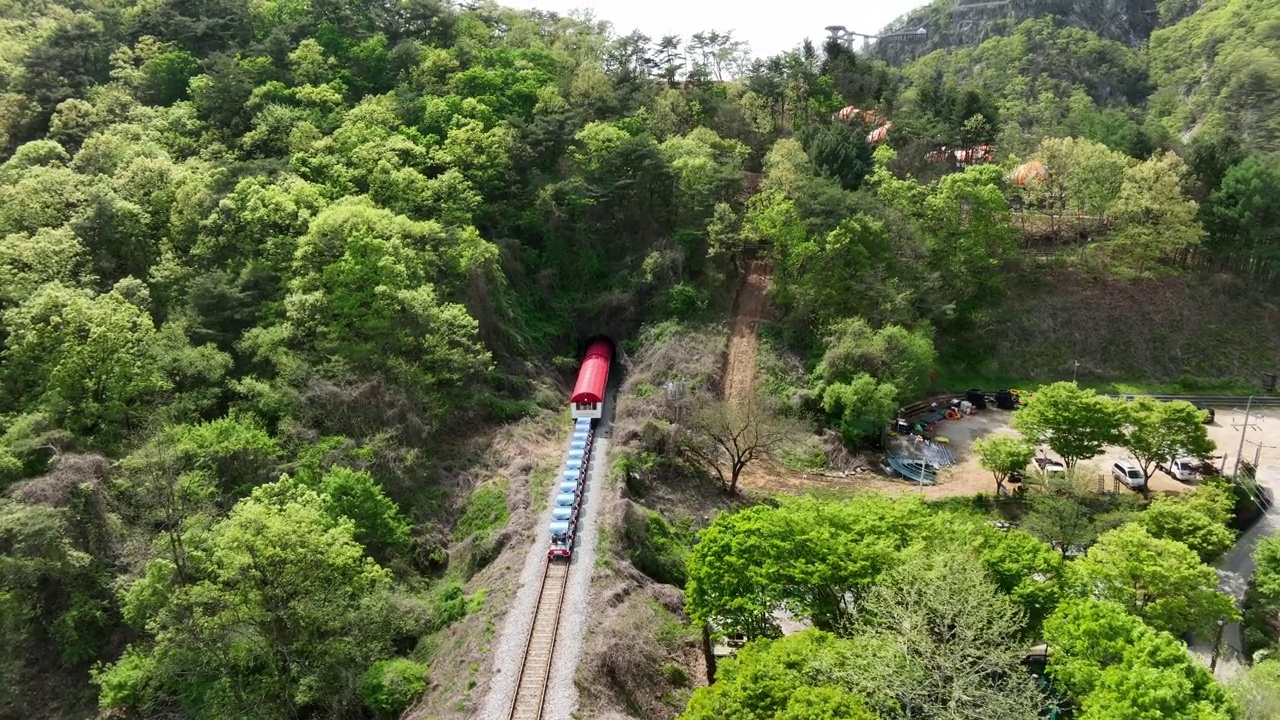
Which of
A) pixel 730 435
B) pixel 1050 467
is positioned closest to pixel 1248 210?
pixel 1050 467

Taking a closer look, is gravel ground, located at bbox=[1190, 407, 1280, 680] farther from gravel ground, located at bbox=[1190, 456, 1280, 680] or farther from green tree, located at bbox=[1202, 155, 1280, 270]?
green tree, located at bbox=[1202, 155, 1280, 270]

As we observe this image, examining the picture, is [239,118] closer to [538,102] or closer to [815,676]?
[538,102]

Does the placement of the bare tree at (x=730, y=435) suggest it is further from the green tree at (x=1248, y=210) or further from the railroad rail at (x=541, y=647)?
the green tree at (x=1248, y=210)

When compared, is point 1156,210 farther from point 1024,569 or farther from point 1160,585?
point 1024,569

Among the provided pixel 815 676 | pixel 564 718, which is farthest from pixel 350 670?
pixel 815 676

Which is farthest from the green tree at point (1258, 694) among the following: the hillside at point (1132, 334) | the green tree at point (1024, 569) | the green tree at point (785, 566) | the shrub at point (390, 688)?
the hillside at point (1132, 334)

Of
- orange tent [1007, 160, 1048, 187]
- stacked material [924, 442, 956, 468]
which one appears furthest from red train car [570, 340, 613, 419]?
orange tent [1007, 160, 1048, 187]
